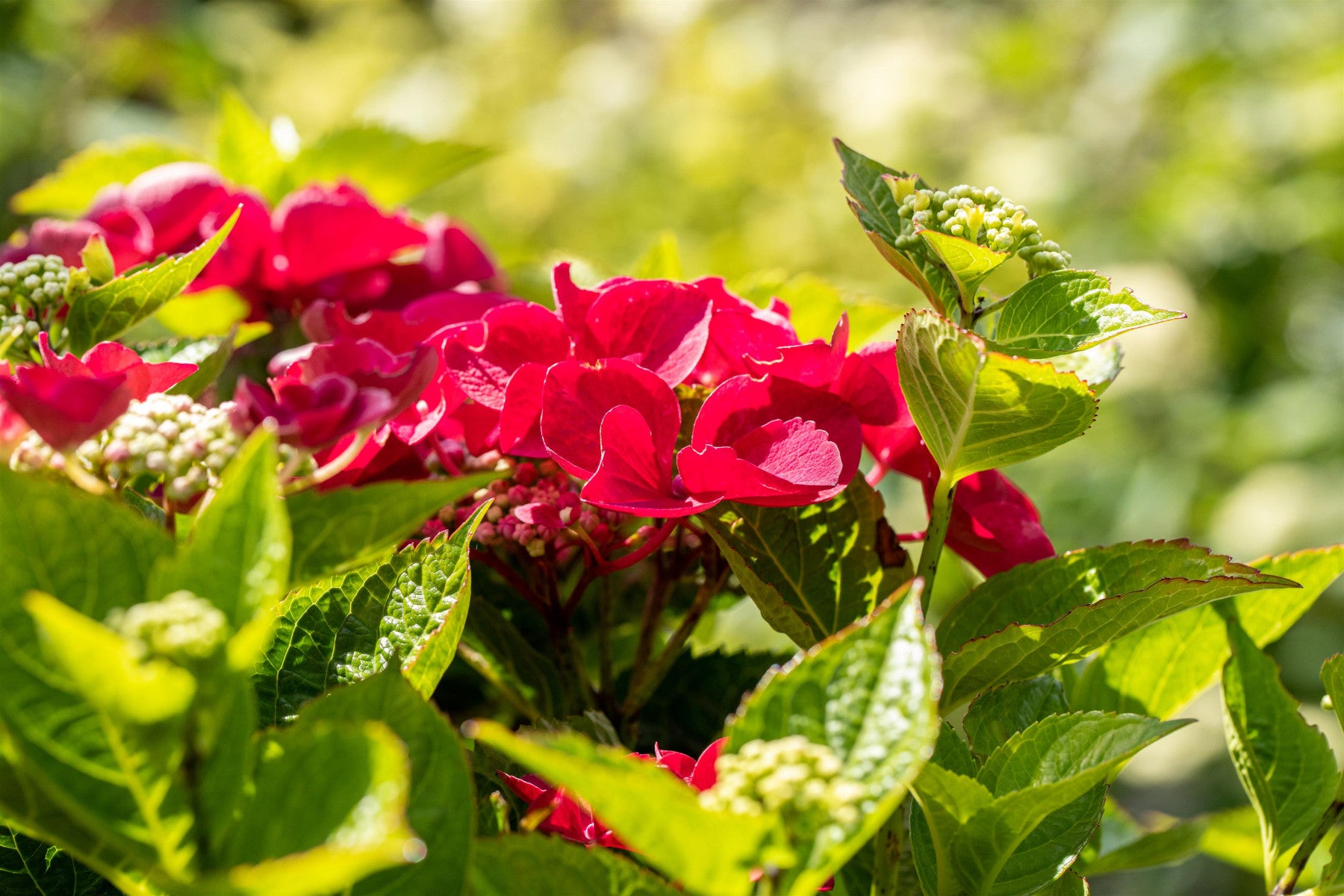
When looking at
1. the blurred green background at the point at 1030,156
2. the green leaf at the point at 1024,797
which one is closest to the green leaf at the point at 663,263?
the green leaf at the point at 1024,797

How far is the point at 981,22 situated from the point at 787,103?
35.4 inches

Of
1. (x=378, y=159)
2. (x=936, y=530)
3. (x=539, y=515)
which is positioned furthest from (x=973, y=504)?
(x=378, y=159)

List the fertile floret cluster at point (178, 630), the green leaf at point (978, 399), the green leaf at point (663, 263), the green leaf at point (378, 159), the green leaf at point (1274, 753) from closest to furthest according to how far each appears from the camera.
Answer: the fertile floret cluster at point (178, 630) < the green leaf at point (978, 399) < the green leaf at point (1274, 753) < the green leaf at point (663, 263) < the green leaf at point (378, 159)

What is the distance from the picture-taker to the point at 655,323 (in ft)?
1.38

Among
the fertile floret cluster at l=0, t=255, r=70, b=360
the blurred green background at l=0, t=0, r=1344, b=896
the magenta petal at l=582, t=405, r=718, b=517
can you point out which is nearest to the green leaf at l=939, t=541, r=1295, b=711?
the magenta petal at l=582, t=405, r=718, b=517

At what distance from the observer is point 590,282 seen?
669 mm

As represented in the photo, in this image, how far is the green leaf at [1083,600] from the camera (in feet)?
1.15

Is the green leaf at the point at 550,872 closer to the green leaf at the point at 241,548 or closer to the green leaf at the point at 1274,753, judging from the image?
the green leaf at the point at 241,548

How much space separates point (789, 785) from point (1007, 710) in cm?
17

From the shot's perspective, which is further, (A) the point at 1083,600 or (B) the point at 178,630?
(A) the point at 1083,600

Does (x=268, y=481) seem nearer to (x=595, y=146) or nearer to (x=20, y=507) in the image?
(x=20, y=507)

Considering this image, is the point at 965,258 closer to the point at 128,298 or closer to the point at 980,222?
the point at 980,222

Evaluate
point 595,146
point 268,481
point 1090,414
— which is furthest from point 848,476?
point 595,146

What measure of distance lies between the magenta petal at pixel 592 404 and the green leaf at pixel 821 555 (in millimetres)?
39
